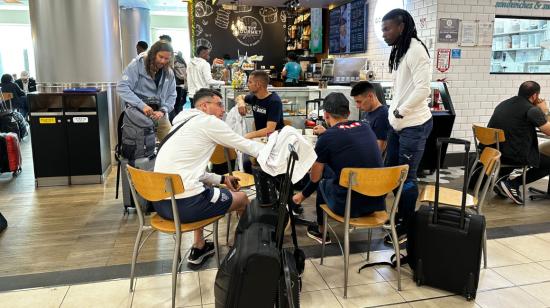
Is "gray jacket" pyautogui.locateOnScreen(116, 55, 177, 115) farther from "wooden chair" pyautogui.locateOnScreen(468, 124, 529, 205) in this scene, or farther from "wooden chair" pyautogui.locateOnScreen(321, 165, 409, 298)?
"wooden chair" pyautogui.locateOnScreen(468, 124, 529, 205)

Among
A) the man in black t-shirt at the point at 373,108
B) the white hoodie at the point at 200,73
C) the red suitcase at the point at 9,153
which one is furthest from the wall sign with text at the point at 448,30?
the red suitcase at the point at 9,153

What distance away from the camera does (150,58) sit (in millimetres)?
3801

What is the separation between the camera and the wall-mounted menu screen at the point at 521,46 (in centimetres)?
611

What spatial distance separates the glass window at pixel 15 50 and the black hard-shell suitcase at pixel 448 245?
16.1 meters

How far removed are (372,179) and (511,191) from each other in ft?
9.65

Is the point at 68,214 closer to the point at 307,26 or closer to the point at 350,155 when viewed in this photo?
the point at 350,155

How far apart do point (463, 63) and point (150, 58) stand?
14.5 ft

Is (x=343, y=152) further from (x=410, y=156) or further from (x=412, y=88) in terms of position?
(x=412, y=88)

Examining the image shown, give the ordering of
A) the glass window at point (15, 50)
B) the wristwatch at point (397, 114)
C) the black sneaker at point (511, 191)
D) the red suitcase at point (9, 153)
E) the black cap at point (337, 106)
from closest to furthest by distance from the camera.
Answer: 1. the black cap at point (337, 106)
2. the wristwatch at point (397, 114)
3. the black sneaker at point (511, 191)
4. the red suitcase at point (9, 153)
5. the glass window at point (15, 50)

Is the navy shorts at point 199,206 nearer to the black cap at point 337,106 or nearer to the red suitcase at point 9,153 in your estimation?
the black cap at point 337,106

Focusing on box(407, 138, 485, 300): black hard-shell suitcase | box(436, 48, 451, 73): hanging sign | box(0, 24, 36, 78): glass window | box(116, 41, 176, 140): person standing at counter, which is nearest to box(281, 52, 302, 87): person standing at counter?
box(436, 48, 451, 73): hanging sign

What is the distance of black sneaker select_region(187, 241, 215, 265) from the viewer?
3.03m

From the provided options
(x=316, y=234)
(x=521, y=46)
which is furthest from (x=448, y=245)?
(x=521, y=46)

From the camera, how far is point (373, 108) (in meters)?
3.63
